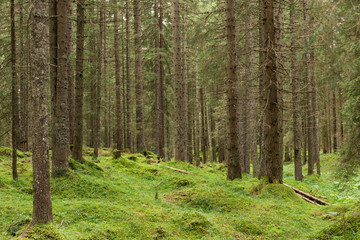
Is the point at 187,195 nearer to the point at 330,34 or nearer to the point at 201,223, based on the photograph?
the point at 201,223

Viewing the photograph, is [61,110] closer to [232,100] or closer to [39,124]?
[39,124]

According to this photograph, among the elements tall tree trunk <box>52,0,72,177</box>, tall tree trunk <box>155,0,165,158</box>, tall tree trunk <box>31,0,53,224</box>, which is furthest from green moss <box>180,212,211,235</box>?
tall tree trunk <box>155,0,165,158</box>

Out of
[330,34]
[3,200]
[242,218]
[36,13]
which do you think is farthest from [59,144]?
[330,34]

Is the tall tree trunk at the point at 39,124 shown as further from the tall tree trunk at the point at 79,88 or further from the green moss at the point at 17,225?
the tall tree trunk at the point at 79,88

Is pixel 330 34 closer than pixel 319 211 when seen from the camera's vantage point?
Yes

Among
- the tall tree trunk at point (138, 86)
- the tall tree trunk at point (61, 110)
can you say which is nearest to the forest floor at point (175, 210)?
the tall tree trunk at point (61, 110)

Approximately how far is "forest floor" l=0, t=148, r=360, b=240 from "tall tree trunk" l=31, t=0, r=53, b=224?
24.3 inches

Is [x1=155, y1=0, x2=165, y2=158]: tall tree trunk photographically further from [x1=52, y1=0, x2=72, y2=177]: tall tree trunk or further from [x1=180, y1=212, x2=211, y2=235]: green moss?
[x1=180, y1=212, x2=211, y2=235]: green moss

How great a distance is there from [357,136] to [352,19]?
2.80 m

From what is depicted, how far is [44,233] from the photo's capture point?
17.1ft

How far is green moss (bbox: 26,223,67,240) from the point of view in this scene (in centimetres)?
512

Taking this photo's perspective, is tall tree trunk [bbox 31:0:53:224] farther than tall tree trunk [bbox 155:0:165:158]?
No

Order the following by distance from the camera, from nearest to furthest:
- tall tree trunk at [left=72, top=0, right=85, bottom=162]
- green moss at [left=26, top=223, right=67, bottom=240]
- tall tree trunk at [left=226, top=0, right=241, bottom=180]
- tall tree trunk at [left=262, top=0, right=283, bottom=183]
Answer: green moss at [left=26, top=223, right=67, bottom=240] → tall tree trunk at [left=262, top=0, right=283, bottom=183] → tall tree trunk at [left=72, top=0, right=85, bottom=162] → tall tree trunk at [left=226, top=0, right=241, bottom=180]

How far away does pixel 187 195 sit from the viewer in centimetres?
1039
